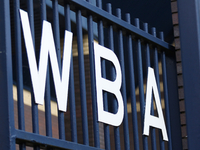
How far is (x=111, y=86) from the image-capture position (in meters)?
3.27

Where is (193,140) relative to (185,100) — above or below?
below

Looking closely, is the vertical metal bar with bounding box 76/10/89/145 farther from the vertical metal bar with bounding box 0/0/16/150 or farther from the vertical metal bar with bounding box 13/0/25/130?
the vertical metal bar with bounding box 0/0/16/150

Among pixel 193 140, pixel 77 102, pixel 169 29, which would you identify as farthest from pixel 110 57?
pixel 77 102

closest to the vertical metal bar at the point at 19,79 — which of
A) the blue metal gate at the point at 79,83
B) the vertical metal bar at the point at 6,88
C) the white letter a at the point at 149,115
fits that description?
the blue metal gate at the point at 79,83

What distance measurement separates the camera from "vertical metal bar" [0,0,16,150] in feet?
7.60

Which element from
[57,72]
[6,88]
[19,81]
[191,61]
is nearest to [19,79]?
[19,81]

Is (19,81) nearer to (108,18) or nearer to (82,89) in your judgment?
(82,89)

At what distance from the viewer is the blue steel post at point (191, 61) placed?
12.2 feet

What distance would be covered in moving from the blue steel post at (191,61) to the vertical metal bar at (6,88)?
1850 mm

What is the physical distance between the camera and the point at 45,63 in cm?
275

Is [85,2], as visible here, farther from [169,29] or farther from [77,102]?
[77,102]

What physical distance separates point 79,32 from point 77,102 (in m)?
4.10

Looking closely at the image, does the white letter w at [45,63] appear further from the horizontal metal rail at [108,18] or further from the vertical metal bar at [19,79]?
the horizontal metal rail at [108,18]

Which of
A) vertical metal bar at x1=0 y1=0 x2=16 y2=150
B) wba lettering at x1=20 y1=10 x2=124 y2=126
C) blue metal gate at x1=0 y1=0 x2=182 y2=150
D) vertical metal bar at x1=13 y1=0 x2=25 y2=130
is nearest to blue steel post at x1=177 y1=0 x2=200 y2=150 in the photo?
blue metal gate at x1=0 y1=0 x2=182 y2=150
